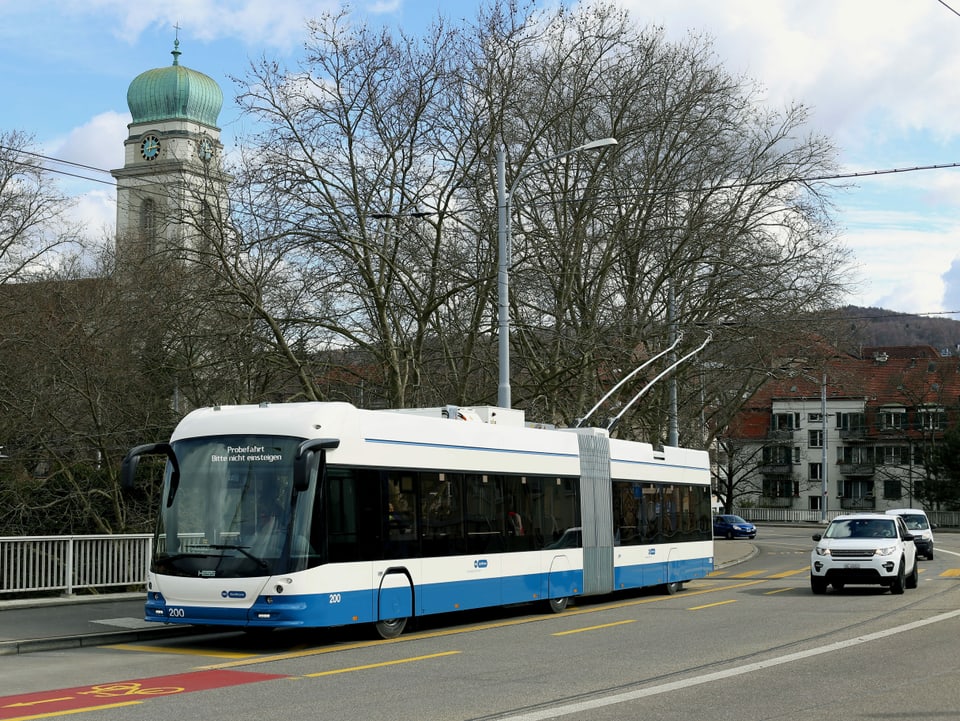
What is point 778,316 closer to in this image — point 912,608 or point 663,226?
point 663,226

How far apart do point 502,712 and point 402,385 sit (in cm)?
1861

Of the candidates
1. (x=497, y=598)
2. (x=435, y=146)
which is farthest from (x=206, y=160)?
(x=497, y=598)

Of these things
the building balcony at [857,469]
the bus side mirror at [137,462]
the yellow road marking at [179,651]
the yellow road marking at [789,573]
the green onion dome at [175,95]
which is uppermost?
the green onion dome at [175,95]

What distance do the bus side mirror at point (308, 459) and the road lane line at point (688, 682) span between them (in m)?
5.00

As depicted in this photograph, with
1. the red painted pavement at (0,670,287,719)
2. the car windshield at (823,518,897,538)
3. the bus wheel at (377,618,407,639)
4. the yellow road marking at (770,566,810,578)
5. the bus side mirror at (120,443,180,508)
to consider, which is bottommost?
the yellow road marking at (770,566,810,578)

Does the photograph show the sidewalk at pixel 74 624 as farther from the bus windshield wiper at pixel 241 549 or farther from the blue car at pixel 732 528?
the blue car at pixel 732 528

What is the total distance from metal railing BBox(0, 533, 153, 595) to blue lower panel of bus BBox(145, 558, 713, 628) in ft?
19.6

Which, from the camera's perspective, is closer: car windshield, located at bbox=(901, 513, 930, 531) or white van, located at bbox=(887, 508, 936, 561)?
white van, located at bbox=(887, 508, 936, 561)

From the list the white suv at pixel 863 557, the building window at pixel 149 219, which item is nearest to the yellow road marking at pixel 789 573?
the white suv at pixel 863 557

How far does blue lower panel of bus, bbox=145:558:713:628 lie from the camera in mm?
15188

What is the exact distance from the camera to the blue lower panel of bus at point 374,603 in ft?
49.8

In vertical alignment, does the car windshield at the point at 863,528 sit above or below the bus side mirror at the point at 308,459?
below

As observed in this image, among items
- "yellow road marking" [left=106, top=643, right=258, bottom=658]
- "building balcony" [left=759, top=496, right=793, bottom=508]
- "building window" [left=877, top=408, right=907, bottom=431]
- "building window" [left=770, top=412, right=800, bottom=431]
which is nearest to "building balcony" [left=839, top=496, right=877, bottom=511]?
"building balcony" [left=759, top=496, right=793, bottom=508]

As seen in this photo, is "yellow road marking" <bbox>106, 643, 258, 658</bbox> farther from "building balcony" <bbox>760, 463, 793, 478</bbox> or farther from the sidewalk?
"building balcony" <bbox>760, 463, 793, 478</bbox>
